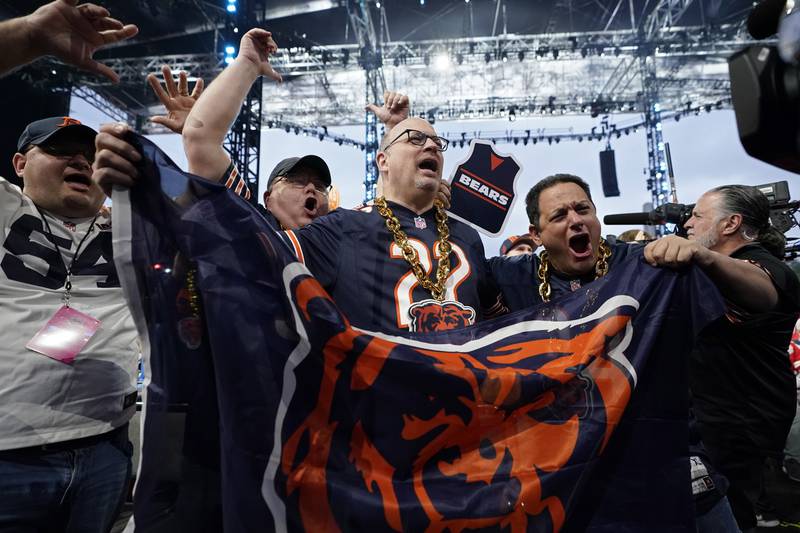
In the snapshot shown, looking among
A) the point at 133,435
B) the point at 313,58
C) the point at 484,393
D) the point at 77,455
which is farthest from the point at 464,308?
the point at 313,58

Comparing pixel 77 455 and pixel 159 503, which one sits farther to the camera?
pixel 77 455

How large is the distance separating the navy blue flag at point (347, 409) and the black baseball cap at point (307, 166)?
1266 mm

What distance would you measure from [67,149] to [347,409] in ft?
4.73

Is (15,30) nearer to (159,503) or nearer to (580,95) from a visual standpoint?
(159,503)

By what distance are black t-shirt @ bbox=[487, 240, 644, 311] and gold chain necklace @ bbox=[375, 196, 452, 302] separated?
255 mm

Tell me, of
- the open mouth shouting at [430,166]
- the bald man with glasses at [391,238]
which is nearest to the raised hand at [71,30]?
the bald man with glasses at [391,238]

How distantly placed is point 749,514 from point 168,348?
90.8 inches

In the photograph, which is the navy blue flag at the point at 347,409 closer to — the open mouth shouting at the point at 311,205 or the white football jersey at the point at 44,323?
the white football jersey at the point at 44,323

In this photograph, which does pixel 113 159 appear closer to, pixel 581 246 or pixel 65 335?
pixel 65 335

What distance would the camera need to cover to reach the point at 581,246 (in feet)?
5.95

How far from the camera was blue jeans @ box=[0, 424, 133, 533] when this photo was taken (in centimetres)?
145

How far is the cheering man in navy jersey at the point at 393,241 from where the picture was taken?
5.25 feet

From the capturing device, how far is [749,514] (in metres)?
2.00

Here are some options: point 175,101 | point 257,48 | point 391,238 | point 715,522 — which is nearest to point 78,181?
point 175,101
